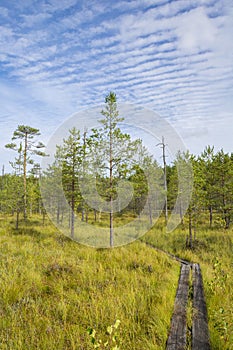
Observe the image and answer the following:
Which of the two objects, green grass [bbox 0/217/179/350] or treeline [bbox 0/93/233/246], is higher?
treeline [bbox 0/93/233/246]

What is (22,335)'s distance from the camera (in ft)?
13.4

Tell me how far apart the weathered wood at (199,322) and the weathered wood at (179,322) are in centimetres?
18

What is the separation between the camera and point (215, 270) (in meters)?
7.41

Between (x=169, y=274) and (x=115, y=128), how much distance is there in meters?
8.77

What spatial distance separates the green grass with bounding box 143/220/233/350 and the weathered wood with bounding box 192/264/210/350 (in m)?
0.10

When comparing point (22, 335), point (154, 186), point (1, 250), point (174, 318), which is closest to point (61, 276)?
point (22, 335)

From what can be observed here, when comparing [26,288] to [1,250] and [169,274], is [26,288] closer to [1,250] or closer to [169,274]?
[169,274]

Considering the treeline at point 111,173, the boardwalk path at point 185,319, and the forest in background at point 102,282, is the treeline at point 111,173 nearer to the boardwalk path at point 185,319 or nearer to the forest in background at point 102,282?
the forest in background at point 102,282

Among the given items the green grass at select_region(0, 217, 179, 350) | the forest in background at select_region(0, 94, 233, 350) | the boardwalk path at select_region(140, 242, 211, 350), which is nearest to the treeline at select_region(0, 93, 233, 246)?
the forest in background at select_region(0, 94, 233, 350)

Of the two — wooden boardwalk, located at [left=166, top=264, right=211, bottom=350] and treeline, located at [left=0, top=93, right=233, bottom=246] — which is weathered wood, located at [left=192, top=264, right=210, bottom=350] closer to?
wooden boardwalk, located at [left=166, top=264, right=211, bottom=350]

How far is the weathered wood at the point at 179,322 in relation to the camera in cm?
365

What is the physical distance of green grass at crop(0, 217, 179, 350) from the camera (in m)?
3.93

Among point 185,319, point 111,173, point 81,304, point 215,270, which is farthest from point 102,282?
point 111,173

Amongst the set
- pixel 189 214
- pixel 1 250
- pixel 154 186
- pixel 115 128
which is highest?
pixel 115 128
